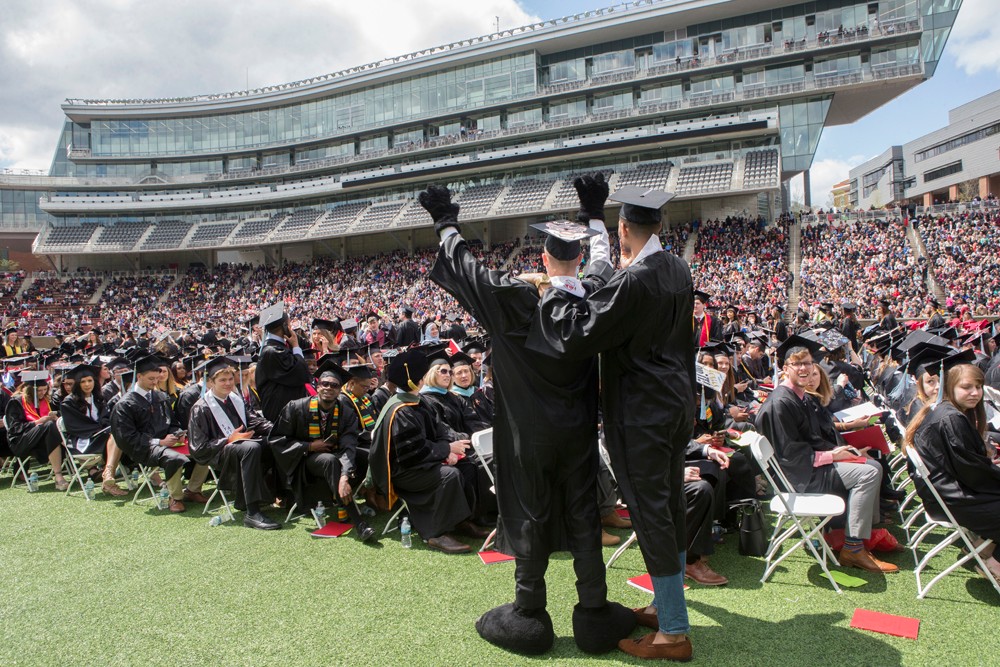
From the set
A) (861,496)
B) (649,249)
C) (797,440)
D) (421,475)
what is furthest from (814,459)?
(421,475)

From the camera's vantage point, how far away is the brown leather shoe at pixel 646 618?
11.3 ft

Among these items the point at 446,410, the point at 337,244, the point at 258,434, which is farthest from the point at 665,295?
the point at 337,244

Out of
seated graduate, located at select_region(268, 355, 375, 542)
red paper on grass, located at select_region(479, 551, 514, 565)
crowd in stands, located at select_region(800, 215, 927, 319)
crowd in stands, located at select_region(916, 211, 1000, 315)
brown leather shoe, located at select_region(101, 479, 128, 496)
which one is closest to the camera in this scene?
red paper on grass, located at select_region(479, 551, 514, 565)

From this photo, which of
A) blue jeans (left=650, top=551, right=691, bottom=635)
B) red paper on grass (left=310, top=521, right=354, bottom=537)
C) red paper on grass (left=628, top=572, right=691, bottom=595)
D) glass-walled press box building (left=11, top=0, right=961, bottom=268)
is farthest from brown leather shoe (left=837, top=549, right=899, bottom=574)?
glass-walled press box building (left=11, top=0, right=961, bottom=268)

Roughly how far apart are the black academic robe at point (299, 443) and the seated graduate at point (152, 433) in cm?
124

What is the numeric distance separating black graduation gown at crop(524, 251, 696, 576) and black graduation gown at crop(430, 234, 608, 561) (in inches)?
4.9

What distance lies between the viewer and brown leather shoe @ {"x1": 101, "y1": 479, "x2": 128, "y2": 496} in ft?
23.0

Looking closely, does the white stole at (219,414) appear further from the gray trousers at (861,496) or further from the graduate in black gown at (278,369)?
the gray trousers at (861,496)

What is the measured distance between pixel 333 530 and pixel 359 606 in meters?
1.70

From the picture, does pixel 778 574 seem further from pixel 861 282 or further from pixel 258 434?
pixel 861 282

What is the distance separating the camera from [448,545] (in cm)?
498

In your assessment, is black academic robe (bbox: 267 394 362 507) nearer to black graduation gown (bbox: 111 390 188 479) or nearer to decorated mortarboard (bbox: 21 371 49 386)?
black graduation gown (bbox: 111 390 188 479)

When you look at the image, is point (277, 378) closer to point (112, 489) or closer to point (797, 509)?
point (112, 489)

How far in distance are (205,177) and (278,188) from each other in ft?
27.5
